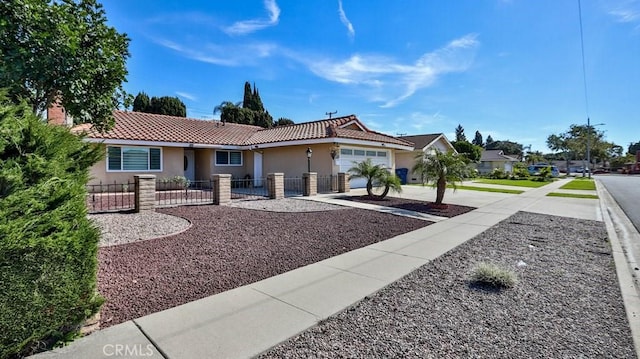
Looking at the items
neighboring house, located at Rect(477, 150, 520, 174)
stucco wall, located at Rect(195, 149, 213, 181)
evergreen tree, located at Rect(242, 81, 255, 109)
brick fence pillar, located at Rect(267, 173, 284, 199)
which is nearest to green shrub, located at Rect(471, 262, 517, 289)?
brick fence pillar, located at Rect(267, 173, 284, 199)

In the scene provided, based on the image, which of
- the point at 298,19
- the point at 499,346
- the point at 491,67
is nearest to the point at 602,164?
the point at 491,67

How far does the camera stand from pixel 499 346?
304 centimetres

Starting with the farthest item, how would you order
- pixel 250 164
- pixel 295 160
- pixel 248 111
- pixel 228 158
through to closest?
1. pixel 248 111
2. pixel 250 164
3. pixel 228 158
4. pixel 295 160

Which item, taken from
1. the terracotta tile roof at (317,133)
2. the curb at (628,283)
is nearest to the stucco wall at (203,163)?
the terracotta tile roof at (317,133)

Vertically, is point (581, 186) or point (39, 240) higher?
point (39, 240)

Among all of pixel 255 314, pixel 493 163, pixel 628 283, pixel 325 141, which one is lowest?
pixel 628 283

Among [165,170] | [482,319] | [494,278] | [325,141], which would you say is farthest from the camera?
[165,170]

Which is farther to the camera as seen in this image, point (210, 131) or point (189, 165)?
point (210, 131)

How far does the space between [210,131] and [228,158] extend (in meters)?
2.39

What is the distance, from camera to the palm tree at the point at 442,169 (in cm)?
1264

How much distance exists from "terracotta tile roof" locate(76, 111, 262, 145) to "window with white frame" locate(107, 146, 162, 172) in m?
0.79

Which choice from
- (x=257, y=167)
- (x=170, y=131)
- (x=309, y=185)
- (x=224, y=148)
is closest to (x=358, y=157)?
(x=309, y=185)

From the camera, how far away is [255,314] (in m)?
3.59

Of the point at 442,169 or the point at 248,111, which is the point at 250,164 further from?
the point at 248,111
